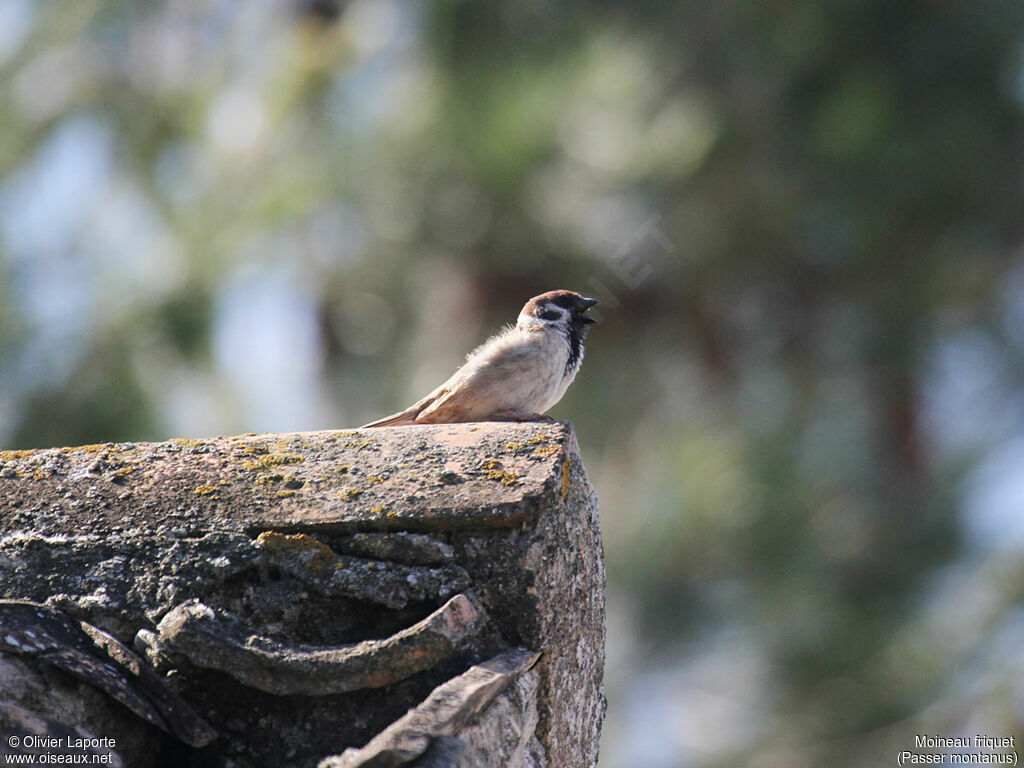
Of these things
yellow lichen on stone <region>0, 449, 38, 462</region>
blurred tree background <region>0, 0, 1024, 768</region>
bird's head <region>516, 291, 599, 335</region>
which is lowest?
yellow lichen on stone <region>0, 449, 38, 462</region>

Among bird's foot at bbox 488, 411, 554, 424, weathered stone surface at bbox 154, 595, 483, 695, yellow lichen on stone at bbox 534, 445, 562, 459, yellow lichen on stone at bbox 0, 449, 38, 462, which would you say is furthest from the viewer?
bird's foot at bbox 488, 411, 554, 424

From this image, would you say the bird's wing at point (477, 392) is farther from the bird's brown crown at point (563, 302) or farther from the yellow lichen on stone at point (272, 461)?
the yellow lichen on stone at point (272, 461)

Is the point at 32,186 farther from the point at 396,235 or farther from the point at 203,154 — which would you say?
the point at 396,235

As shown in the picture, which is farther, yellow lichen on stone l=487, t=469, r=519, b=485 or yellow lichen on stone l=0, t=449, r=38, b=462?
yellow lichen on stone l=0, t=449, r=38, b=462

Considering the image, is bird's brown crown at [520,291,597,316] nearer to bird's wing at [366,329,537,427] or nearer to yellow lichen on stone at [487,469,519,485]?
bird's wing at [366,329,537,427]

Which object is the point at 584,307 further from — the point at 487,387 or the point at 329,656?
the point at 329,656

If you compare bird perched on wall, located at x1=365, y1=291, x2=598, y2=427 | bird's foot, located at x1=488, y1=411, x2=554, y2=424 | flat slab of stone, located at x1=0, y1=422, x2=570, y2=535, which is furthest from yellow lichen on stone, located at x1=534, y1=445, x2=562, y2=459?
bird perched on wall, located at x1=365, y1=291, x2=598, y2=427

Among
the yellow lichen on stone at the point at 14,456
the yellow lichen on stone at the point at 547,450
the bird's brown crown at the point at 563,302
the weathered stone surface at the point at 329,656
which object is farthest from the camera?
the bird's brown crown at the point at 563,302

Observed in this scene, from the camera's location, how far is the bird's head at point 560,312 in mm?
4770

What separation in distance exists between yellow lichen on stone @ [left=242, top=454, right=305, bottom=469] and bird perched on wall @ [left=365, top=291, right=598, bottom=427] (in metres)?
1.13

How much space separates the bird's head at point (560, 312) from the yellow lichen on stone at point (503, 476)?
2.05 m

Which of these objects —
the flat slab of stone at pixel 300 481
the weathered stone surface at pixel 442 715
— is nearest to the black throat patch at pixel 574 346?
the flat slab of stone at pixel 300 481

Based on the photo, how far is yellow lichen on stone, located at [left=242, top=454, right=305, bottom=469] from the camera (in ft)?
9.29

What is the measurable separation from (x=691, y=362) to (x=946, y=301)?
7.26 ft
